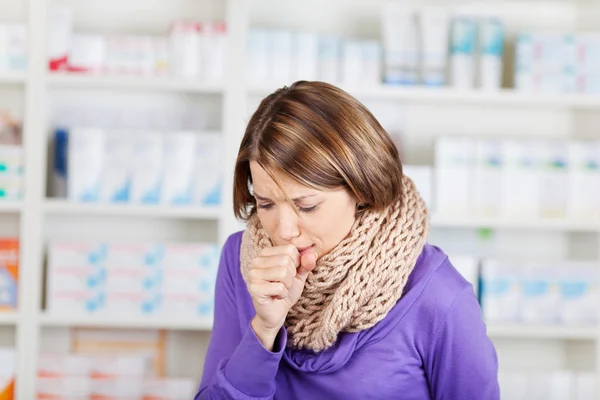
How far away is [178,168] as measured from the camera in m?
2.87

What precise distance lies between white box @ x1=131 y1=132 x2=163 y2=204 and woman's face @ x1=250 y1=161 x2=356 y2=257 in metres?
1.53

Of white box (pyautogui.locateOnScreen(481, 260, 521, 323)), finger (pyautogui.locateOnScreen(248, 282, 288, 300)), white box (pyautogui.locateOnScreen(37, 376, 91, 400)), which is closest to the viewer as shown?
finger (pyautogui.locateOnScreen(248, 282, 288, 300))

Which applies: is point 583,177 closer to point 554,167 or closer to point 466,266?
point 554,167

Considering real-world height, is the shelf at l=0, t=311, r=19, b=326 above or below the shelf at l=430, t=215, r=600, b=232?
below

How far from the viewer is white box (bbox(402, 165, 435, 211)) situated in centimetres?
290

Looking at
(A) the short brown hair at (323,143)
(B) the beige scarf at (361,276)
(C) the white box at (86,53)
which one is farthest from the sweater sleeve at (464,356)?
(C) the white box at (86,53)

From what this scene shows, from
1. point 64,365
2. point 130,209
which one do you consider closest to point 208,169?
point 130,209

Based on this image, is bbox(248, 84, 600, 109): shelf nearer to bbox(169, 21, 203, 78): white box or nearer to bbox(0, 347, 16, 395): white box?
bbox(169, 21, 203, 78): white box

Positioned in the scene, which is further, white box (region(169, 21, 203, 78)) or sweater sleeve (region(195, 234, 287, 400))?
white box (region(169, 21, 203, 78))

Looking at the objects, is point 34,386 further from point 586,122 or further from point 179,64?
point 586,122

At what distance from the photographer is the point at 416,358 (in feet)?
4.59

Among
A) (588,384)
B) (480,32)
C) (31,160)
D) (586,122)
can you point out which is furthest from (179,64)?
(588,384)

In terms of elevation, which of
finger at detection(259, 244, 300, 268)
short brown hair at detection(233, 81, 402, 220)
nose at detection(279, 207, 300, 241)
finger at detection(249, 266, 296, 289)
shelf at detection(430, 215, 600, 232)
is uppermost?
short brown hair at detection(233, 81, 402, 220)

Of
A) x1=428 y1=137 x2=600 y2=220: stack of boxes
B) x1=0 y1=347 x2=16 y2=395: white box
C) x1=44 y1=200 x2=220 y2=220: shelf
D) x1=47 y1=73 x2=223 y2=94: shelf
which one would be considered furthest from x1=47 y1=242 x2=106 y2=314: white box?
x1=428 y1=137 x2=600 y2=220: stack of boxes
